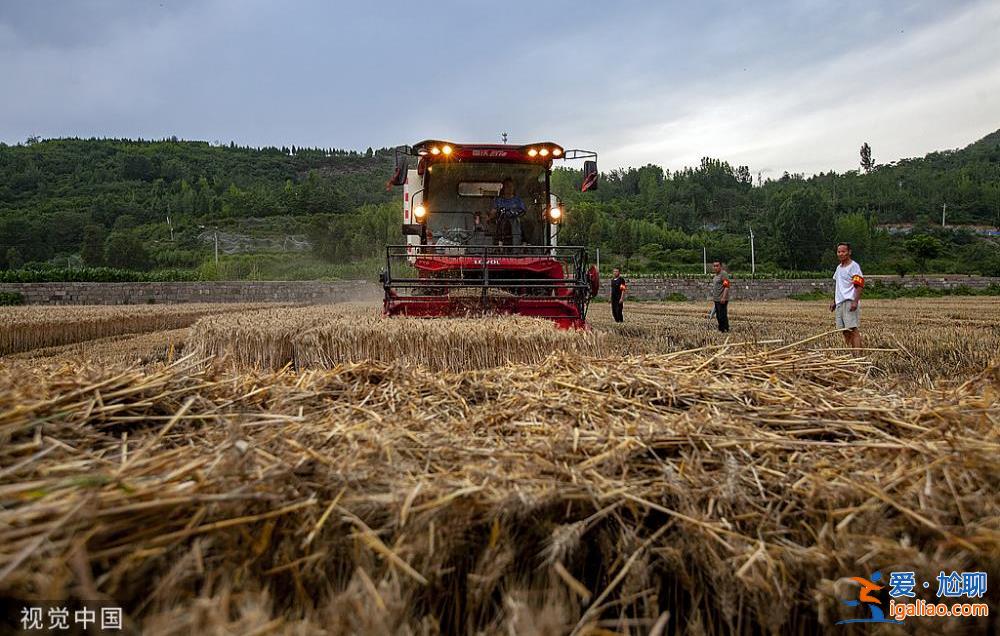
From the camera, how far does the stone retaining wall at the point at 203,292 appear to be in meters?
29.4

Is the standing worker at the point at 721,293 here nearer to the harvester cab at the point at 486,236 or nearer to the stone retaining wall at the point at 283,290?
the harvester cab at the point at 486,236

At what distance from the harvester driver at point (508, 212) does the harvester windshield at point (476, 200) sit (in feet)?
0.32

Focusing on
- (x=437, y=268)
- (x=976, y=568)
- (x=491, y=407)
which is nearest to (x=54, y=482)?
(x=491, y=407)

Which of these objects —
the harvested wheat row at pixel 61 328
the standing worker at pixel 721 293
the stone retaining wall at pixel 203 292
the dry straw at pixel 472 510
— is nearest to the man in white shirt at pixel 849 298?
the standing worker at pixel 721 293

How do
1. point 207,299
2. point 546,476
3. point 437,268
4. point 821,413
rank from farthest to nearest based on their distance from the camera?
point 207,299
point 437,268
point 821,413
point 546,476

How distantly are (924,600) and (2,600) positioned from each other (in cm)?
221

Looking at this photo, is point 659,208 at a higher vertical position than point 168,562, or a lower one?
higher

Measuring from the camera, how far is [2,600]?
124cm

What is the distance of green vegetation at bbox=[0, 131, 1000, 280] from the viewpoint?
188 ft

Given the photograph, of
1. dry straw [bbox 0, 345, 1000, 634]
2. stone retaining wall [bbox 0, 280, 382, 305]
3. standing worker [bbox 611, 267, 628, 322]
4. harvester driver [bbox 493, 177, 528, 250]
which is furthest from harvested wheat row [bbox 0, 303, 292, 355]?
stone retaining wall [bbox 0, 280, 382, 305]

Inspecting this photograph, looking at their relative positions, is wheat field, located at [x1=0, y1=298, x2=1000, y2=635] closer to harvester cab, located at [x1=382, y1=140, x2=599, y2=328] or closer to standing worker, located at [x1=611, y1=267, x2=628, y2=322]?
harvester cab, located at [x1=382, y1=140, x2=599, y2=328]

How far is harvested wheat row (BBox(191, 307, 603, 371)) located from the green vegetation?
105ft

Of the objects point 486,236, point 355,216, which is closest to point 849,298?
point 486,236

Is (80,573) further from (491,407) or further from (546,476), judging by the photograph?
(491,407)
